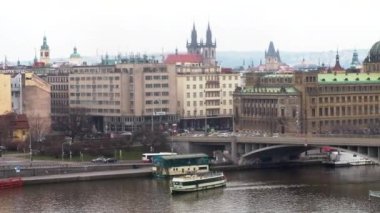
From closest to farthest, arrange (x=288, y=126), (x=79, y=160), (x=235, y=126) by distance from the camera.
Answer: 1. (x=79, y=160)
2. (x=288, y=126)
3. (x=235, y=126)

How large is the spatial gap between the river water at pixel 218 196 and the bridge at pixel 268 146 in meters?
2.69

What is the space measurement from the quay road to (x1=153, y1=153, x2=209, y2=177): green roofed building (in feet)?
21.0

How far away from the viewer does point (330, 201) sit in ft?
217

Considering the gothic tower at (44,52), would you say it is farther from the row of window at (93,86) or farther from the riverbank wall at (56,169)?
the riverbank wall at (56,169)

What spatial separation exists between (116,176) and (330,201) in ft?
69.5

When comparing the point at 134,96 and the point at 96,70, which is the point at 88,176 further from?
the point at 96,70

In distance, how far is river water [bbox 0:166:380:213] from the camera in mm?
64500

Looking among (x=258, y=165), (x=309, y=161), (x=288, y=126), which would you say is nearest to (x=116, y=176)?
(x=258, y=165)

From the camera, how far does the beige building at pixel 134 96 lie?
11306cm

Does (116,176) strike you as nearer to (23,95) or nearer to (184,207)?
(184,207)

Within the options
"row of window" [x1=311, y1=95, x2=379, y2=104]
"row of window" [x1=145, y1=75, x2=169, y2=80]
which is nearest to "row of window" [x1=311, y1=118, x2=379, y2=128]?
"row of window" [x1=311, y1=95, x2=379, y2=104]

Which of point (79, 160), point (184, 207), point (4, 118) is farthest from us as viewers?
point (4, 118)

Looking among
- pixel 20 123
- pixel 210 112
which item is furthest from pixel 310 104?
pixel 20 123

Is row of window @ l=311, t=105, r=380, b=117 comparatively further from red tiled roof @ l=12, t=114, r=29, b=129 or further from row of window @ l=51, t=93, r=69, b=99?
row of window @ l=51, t=93, r=69, b=99
